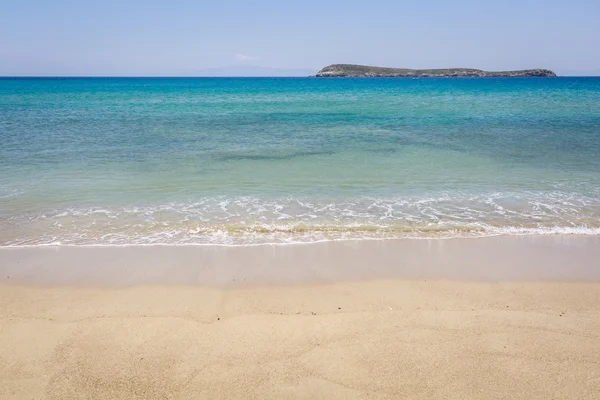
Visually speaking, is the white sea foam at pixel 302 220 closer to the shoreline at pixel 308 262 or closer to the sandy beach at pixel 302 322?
the shoreline at pixel 308 262

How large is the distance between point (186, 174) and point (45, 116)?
70.2 ft

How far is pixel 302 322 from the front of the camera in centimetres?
538

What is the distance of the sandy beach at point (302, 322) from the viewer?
14.2ft

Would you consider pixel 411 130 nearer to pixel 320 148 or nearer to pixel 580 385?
pixel 320 148

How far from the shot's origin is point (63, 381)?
4359mm

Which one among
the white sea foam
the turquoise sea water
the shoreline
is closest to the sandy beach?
the shoreline

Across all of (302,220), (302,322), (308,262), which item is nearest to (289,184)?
(302,220)

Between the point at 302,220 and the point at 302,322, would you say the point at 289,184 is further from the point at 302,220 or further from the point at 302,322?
the point at 302,322

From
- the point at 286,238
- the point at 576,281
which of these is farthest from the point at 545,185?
the point at 286,238

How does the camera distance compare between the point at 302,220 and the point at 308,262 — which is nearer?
the point at 308,262

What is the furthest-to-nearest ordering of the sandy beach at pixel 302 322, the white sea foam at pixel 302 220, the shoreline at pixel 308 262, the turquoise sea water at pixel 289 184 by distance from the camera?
the turquoise sea water at pixel 289 184 < the white sea foam at pixel 302 220 < the shoreline at pixel 308 262 < the sandy beach at pixel 302 322

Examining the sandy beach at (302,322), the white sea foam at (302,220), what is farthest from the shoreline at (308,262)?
the white sea foam at (302,220)

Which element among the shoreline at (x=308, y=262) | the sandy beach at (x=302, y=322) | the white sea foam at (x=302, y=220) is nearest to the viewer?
A: the sandy beach at (x=302, y=322)

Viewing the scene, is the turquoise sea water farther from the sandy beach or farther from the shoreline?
the sandy beach
